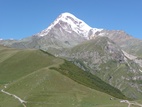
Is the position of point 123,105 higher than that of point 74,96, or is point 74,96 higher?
point 74,96

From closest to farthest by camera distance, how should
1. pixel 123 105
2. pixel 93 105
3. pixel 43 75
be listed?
pixel 123 105
pixel 93 105
pixel 43 75

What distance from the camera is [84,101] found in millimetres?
130000

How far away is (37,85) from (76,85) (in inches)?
714

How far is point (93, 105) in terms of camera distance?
124 meters

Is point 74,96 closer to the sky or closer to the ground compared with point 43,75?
closer to the ground

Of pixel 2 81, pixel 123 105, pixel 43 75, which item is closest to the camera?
pixel 123 105

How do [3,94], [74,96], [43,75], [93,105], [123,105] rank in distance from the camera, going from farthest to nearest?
[43,75] → [3,94] → [74,96] → [93,105] → [123,105]

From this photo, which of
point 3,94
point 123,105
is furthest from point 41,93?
point 123,105

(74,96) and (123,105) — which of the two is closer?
(123,105)

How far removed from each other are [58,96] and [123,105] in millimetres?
31076

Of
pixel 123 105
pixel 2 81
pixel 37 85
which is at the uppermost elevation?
pixel 2 81

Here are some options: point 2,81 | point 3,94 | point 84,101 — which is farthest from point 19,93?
point 2,81

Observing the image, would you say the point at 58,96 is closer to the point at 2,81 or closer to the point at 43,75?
the point at 43,75

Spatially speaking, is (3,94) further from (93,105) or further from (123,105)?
(123,105)
